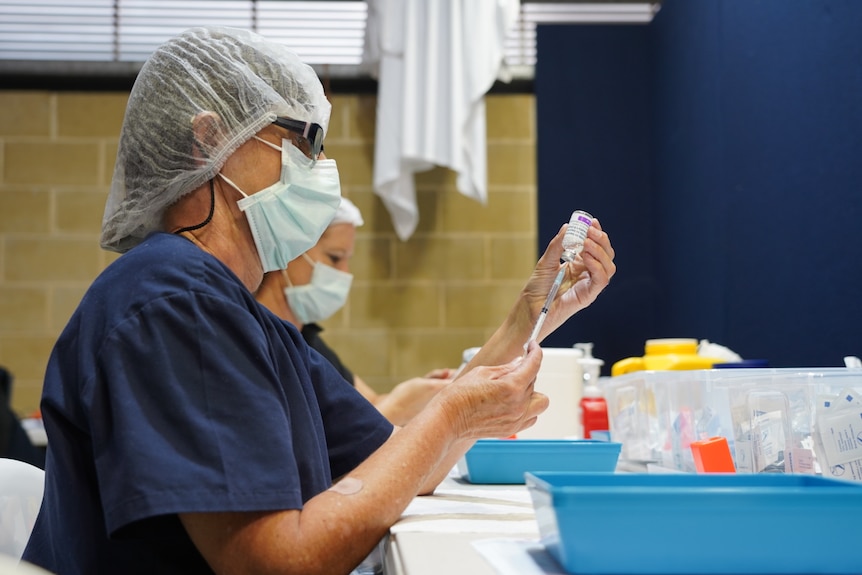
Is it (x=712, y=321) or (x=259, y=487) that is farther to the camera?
(x=712, y=321)

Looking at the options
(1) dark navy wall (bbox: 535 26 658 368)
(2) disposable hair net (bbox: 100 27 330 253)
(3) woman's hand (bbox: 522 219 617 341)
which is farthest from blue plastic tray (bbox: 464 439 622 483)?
(1) dark navy wall (bbox: 535 26 658 368)

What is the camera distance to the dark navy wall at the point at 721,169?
1.80m

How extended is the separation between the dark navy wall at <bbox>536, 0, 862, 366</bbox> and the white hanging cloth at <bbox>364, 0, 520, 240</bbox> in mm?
221

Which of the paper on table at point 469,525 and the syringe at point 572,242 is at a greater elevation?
the syringe at point 572,242

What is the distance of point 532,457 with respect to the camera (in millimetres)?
1455

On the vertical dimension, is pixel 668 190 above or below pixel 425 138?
below

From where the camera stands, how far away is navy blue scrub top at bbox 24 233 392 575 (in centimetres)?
89

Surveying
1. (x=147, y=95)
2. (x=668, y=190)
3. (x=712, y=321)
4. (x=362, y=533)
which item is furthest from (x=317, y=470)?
(x=668, y=190)

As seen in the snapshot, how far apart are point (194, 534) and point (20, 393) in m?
3.02

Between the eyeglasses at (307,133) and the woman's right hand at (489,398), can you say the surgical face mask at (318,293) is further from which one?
the woman's right hand at (489,398)

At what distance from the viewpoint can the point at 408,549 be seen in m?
0.89

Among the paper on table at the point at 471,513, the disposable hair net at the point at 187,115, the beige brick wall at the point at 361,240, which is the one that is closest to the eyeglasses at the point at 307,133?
the disposable hair net at the point at 187,115

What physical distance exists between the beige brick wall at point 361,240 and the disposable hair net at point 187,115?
95.0 inches

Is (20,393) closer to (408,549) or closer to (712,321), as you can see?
(712,321)
